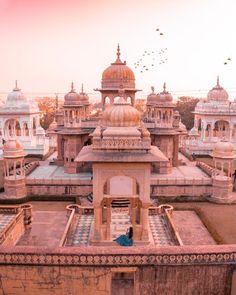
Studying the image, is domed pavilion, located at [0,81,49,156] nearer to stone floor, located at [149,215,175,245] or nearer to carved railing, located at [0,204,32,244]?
carved railing, located at [0,204,32,244]

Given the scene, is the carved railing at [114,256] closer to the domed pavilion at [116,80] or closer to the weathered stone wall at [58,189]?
the weathered stone wall at [58,189]

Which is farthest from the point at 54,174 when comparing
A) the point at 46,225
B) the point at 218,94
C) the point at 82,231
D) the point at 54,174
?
the point at 218,94

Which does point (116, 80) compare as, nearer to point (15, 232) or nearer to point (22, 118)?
point (15, 232)

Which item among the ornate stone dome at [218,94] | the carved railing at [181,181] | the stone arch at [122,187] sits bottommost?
the carved railing at [181,181]

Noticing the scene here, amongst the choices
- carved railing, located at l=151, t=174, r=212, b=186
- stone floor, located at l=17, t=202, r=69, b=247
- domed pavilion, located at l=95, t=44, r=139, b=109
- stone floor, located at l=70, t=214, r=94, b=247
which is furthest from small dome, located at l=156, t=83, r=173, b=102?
stone floor, located at l=70, t=214, r=94, b=247

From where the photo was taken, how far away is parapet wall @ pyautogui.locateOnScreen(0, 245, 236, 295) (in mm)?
7707

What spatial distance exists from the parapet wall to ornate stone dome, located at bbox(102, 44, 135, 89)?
52.4 feet

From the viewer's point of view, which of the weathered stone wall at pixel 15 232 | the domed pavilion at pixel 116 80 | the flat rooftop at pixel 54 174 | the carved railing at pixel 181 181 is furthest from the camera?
the domed pavilion at pixel 116 80

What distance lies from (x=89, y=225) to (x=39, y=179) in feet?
22.8

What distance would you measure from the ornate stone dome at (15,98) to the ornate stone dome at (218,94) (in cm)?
2070

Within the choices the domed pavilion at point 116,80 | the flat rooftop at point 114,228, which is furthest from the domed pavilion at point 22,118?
the flat rooftop at point 114,228

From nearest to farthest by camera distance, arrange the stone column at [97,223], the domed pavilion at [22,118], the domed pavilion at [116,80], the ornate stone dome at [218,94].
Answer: the stone column at [97,223]
the domed pavilion at [116,80]
the domed pavilion at [22,118]
the ornate stone dome at [218,94]

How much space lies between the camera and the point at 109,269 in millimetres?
7754

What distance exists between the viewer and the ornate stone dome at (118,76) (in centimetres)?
2238
